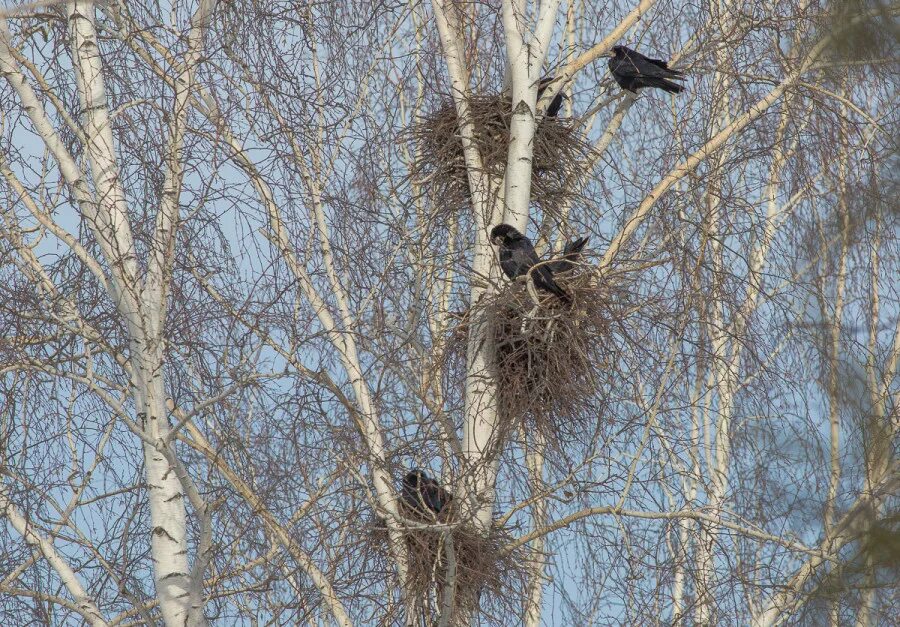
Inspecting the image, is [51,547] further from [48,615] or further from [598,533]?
[598,533]

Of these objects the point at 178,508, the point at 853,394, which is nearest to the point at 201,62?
the point at 178,508

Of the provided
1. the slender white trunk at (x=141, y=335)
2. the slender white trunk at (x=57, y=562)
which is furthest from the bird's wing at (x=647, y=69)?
the slender white trunk at (x=57, y=562)

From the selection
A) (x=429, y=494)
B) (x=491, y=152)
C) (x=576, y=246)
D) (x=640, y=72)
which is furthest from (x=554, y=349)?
(x=640, y=72)

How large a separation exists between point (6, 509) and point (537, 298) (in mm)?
2124

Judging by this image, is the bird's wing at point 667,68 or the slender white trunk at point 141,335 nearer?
the slender white trunk at point 141,335

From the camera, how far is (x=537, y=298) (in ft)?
13.6

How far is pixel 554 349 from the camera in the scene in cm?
429

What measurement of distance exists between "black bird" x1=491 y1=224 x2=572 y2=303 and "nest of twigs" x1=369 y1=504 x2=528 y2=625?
923mm

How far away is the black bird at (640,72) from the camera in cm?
478

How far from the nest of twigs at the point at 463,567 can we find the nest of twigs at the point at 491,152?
1442mm

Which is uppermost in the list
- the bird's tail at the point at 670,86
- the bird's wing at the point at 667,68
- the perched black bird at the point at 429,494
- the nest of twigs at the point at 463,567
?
the bird's wing at the point at 667,68

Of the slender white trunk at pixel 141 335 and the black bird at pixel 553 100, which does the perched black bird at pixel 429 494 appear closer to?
the slender white trunk at pixel 141 335

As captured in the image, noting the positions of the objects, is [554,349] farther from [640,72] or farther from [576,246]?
[640,72]

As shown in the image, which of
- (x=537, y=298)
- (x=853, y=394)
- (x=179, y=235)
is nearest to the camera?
(x=853, y=394)
